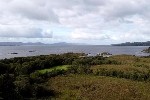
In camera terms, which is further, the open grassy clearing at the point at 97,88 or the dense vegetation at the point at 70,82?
the open grassy clearing at the point at 97,88

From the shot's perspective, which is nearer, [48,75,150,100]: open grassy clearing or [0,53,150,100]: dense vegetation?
[0,53,150,100]: dense vegetation

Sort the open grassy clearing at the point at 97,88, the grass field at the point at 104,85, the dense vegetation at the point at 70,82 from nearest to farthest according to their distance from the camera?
the dense vegetation at the point at 70,82
the open grassy clearing at the point at 97,88
the grass field at the point at 104,85

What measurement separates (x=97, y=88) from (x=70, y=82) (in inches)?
208

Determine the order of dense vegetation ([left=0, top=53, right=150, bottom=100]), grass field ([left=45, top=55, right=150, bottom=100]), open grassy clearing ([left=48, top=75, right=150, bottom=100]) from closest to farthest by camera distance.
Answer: dense vegetation ([left=0, top=53, right=150, bottom=100])
open grassy clearing ([left=48, top=75, right=150, bottom=100])
grass field ([left=45, top=55, right=150, bottom=100])

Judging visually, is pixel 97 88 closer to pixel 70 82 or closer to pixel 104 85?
pixel 104 85

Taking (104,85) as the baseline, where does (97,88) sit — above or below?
below

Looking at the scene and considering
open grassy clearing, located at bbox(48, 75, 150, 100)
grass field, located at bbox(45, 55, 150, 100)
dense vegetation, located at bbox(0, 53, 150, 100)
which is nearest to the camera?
dense vegetation, located at bbox(0, 53, 150, 100)

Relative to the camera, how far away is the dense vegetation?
37.5 metres

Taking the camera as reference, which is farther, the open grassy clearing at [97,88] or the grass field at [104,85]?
the grass field at [104,85]

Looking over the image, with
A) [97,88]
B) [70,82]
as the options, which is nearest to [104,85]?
[97,88]

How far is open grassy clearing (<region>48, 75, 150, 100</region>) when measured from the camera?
38.2 m

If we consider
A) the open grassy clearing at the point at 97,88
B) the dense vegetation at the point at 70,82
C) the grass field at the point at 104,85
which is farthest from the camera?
the grass field at the point at 104,85

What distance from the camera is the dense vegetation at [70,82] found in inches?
1475

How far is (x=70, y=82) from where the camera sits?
151 feet
